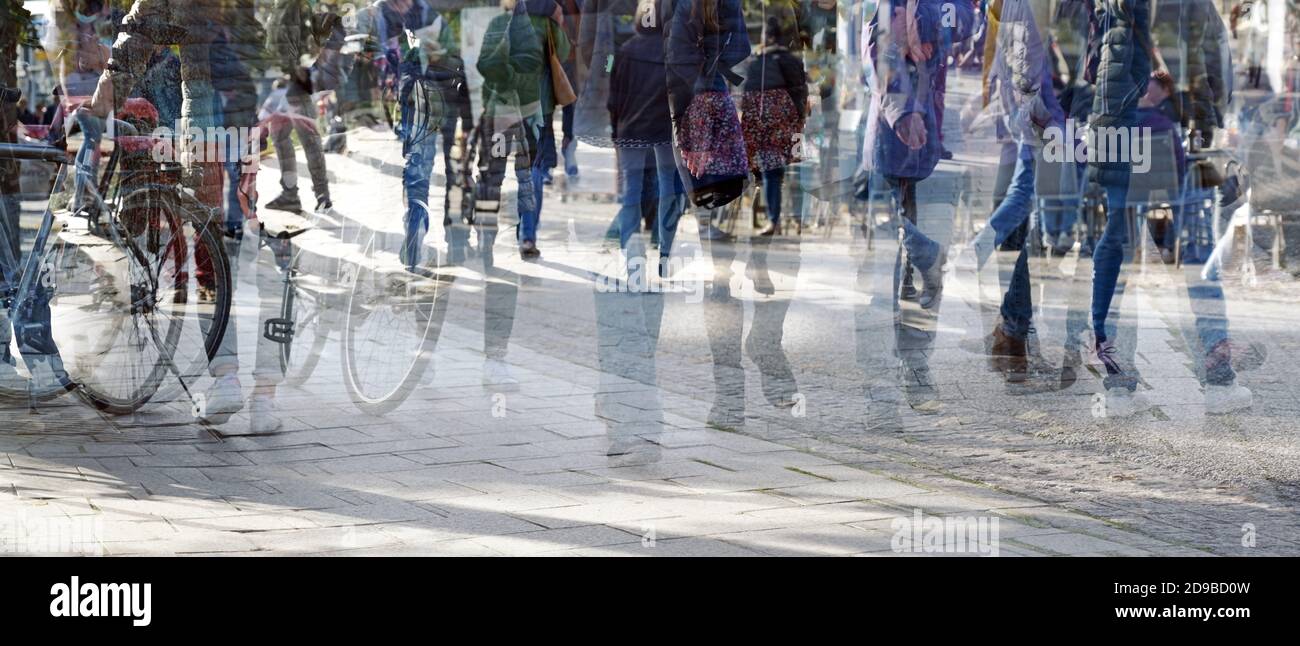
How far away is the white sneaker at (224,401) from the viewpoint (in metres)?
5.88

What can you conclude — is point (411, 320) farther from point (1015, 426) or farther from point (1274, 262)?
point (1274, 262)

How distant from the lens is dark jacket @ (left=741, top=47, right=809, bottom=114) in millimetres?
9734

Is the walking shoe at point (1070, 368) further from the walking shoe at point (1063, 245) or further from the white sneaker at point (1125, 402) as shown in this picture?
the walking shoe at point (1063, 245)

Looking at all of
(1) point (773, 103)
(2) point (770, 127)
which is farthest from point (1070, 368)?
(1) point (773, 103)

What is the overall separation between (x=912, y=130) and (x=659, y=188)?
3.86ft

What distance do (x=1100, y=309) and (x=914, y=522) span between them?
8.34 feet

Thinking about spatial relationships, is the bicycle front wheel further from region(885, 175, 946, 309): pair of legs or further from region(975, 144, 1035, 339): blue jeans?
region(975, 144, 1035, 339): blue jeans

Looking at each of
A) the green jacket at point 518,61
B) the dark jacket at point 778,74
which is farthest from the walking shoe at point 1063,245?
the green jacket at point 518,61

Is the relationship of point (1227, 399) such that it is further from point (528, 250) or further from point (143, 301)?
point (528, 250)

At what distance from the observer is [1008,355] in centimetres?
727

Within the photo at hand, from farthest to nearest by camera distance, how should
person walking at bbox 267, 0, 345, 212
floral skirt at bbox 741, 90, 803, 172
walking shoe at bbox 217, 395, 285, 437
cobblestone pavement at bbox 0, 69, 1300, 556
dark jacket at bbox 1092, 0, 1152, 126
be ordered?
floral skirt at bbox 741, 90, 803, 172 → dark jacket at bbox 1092, 0, 1152, 126 → person walking at bbox 267, 0, 345, 212 → walking shoe at bbox 217, 395, 285, 437 → cobblestone pavement at bbox 0, 69, 1300, 556

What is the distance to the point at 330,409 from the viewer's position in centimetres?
625

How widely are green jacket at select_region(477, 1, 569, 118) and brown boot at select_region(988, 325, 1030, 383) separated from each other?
2.35 meters

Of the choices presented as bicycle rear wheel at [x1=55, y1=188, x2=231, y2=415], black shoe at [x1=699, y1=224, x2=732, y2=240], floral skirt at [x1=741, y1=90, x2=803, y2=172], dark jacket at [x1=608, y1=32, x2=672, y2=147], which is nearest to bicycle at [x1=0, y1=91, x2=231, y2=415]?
bicycle rear wheel at [x1=55, y1=188, x2=231, y2=415]
